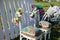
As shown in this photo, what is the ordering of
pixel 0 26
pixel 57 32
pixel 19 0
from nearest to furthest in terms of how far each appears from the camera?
pixel 0 26 < pixel 19 0 < pixel 57 32

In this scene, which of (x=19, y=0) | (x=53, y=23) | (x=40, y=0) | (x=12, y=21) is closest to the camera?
(x=12, y=21)

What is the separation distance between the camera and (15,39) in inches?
241

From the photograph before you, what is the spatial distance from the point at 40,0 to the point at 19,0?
6171 mm

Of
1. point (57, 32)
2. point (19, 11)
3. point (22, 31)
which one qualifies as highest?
point (19, 11)

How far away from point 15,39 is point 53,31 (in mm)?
1797

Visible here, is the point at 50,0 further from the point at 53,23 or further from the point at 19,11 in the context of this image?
the point at 19,11

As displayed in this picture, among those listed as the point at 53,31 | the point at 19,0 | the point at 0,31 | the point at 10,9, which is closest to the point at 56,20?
the point at 53,31

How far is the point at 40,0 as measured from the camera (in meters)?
12.5

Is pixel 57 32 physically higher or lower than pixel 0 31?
lower

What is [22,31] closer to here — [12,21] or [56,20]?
[12,21]

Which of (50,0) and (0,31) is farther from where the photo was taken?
(50,0)

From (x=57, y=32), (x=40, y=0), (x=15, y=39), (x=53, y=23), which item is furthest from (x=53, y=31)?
(x=40, y=0)

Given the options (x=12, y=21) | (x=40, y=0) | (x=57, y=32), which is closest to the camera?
(x=12, y=21)

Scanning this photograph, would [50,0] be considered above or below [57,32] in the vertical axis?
above
